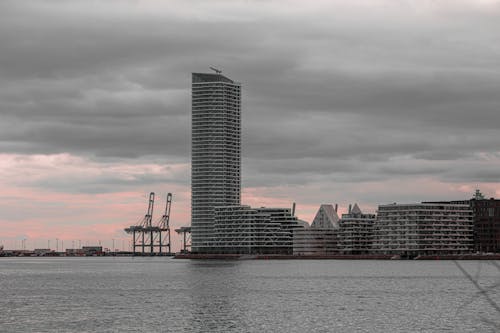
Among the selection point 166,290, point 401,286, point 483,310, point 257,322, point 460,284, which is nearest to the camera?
point 257,322

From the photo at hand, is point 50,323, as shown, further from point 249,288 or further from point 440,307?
point 249,288

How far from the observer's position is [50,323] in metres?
93.0

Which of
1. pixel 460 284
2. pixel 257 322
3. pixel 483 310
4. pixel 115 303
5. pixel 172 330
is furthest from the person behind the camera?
pixel 460 284

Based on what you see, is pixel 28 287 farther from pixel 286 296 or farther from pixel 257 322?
pixel 257 322

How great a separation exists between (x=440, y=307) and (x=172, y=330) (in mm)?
39539

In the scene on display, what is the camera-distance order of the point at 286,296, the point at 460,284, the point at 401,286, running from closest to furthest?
the point at 286,296
the point at 401,286
the point at 460,284

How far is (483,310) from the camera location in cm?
10806

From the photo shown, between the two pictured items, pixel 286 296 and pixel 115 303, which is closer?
pixel 115 303

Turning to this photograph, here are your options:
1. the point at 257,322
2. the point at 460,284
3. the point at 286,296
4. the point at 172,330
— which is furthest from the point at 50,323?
the point at 460,284

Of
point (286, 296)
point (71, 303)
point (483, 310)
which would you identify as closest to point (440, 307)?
point (483, 310)

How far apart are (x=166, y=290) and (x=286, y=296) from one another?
23.9 metres

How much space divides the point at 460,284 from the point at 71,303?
79.7 m

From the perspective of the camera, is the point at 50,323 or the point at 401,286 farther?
the point at 401,286

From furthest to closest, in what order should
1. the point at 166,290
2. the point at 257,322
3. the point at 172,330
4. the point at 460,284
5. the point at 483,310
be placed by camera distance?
the point at 460,284 < the point at 166,290 < the point at 483,310 < the point at 257,322 < the point at 172,330
